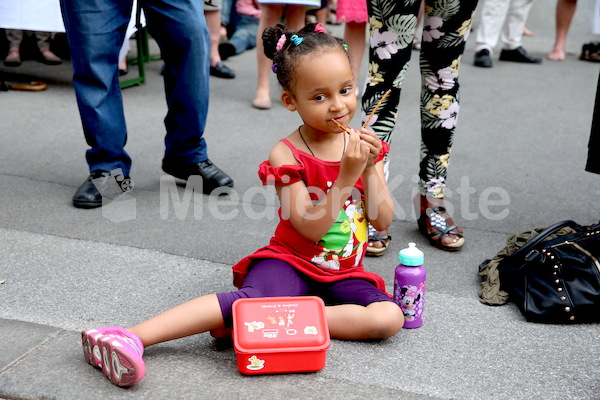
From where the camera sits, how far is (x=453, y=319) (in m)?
2.39

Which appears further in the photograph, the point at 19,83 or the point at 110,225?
the point at 19,83

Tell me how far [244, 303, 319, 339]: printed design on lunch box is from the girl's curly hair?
673mm

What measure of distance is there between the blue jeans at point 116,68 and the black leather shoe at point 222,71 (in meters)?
2.71

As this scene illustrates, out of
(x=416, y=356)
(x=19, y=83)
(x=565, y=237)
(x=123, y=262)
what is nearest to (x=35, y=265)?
(x=123, y=262)

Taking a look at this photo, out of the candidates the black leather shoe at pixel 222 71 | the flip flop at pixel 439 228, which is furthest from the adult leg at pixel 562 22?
the flip flop at pixel 439 228

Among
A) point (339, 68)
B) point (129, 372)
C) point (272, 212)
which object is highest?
point (339, 68)

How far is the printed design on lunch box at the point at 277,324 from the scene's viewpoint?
1.97 metres

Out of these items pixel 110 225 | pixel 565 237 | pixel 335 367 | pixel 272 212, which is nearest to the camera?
pixel 335 367

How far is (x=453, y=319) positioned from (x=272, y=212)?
1.19m

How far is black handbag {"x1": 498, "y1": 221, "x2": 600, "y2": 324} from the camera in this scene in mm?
2322

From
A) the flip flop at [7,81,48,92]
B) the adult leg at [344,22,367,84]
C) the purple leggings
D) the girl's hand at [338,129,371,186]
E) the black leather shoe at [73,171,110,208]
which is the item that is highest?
the girl's hand at [338,129,371,186]

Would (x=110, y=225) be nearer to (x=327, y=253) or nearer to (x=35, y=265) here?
(x=35, y=265)

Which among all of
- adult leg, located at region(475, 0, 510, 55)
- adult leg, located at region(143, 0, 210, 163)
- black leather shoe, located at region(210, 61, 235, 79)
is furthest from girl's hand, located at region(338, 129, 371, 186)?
adult leg, located at region(475, 0, 510, 55)

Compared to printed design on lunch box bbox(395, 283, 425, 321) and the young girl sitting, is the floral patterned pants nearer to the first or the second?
the young girl sitting
